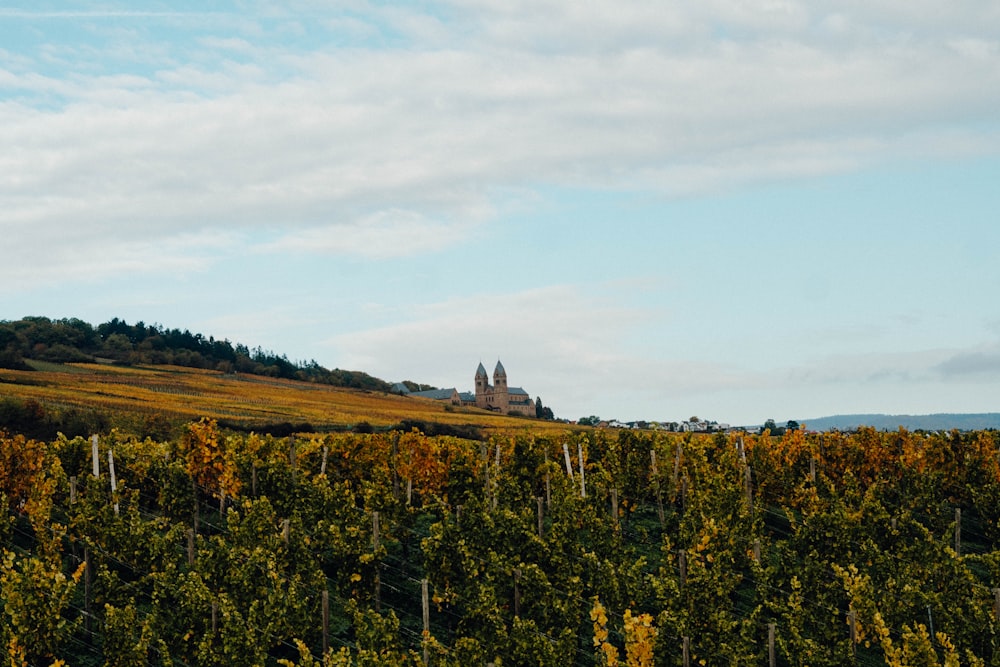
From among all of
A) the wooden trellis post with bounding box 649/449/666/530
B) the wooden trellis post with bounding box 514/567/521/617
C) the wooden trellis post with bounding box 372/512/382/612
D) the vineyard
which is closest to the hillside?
the vineyard

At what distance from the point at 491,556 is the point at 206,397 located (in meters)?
72.7

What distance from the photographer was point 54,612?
25703 mm

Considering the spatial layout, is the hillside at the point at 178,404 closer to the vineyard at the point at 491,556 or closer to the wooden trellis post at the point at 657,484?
the vineyard at the point at 491,556

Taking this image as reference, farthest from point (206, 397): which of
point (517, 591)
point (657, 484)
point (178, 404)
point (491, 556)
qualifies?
point (517, 591)

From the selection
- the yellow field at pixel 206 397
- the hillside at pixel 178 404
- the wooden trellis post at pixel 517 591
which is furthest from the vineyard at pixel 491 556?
the yellow field at pixel 206 397

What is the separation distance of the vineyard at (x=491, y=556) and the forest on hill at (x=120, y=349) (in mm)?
68064

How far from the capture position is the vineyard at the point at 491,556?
2608 cm

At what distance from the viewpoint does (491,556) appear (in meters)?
30.0

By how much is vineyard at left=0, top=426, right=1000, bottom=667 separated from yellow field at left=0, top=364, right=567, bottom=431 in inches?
1138

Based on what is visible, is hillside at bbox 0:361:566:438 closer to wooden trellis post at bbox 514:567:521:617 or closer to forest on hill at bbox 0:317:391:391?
forest on hill at bbox 0:317:391:391

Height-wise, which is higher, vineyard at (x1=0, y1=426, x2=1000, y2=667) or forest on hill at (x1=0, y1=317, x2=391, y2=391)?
forest on hill at (x1=0, y1=317, x2=391, y2=391)

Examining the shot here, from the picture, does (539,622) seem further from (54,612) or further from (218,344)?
(218,344)

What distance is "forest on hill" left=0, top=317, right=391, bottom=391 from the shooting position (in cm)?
11331

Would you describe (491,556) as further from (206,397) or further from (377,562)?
(206,397)
